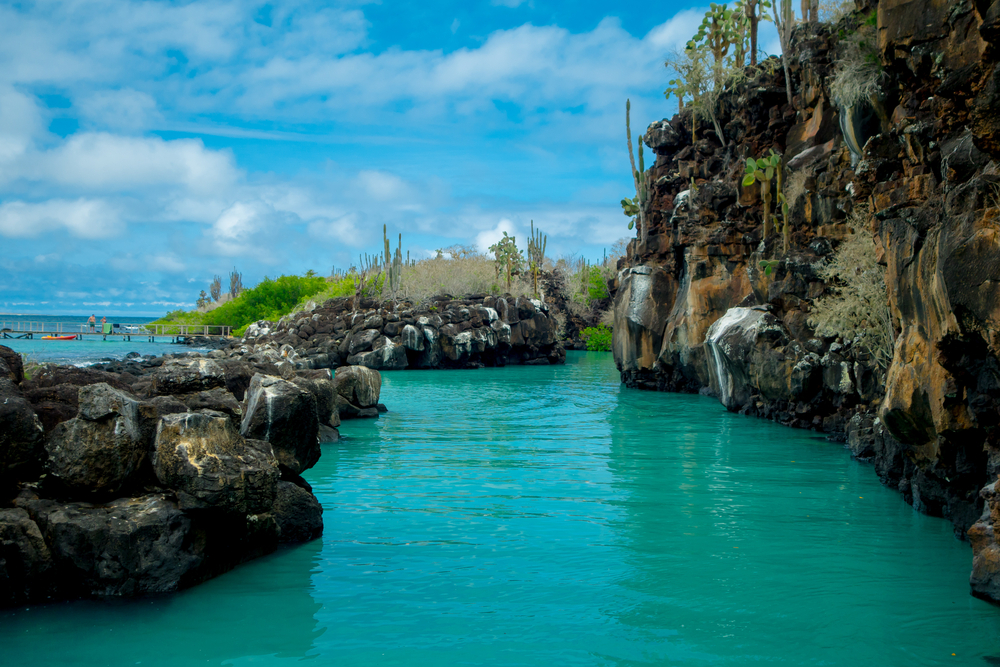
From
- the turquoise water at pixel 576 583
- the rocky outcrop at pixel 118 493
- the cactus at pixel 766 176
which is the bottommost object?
the turquoise water at pixel 576 583

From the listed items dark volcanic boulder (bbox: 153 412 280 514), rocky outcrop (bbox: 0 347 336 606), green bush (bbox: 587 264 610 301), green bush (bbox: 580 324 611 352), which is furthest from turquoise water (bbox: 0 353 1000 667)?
green bush (bbox: 587 264 610 301)

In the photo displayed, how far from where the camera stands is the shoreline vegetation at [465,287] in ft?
199

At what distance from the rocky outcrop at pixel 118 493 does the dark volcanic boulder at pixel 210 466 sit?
1cm

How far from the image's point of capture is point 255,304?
8038 cm

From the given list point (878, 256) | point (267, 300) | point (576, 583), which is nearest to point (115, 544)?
point (576, 583)

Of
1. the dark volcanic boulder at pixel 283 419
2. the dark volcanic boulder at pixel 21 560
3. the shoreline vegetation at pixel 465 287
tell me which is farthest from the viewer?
the shoreline vegetation at pixel 465 287

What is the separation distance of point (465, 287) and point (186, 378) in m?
52.0

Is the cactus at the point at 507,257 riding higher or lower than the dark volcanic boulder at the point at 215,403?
higher

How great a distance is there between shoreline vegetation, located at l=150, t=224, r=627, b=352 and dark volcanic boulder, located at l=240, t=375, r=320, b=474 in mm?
42973

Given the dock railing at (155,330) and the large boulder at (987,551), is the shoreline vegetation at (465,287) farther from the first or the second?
the large boulder at (987,551)

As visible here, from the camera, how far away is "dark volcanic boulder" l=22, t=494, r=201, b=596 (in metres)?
6.36

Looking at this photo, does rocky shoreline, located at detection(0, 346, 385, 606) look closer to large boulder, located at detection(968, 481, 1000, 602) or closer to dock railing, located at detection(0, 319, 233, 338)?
large boulder, located at detection(968, 481, 1000, 602)

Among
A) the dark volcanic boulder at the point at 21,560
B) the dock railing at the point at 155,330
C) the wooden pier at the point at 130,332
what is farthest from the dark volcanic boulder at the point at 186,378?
the dock railing at the point at 155,330

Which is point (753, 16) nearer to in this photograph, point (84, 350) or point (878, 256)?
point (878, 256)
